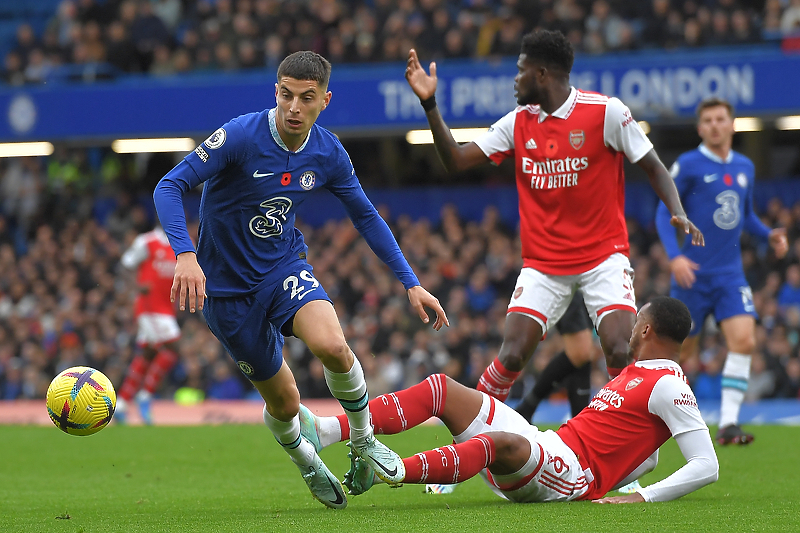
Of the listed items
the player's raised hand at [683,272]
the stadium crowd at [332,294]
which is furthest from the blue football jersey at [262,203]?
the stadium crowd at [332,294]

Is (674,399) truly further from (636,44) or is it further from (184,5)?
(184,5)

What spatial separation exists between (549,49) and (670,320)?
2150 millimetres

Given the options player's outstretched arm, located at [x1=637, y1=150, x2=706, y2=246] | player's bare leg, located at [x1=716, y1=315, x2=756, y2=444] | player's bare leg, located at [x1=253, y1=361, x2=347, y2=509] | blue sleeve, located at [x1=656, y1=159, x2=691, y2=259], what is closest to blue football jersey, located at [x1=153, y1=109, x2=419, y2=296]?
player's bare leg, located at [x1=253, y1=361, x2=347, y2=509]

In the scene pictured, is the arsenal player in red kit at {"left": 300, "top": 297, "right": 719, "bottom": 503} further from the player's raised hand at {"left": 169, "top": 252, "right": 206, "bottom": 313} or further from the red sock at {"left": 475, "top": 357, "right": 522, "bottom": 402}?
the player's raised hand at {"left": 169, "top": 252, "right": 206, "bottom": 313}

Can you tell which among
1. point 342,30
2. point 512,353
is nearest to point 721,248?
point 512,353

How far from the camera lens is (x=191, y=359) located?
15781 mm

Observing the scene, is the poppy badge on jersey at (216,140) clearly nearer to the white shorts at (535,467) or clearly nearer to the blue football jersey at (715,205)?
the white shorts at (535,467)

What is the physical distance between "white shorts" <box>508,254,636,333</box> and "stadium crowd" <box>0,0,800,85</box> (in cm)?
1079

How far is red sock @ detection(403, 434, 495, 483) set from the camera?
4672 mm

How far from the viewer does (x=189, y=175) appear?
16.2 ft

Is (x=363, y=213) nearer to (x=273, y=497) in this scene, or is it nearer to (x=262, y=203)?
(x=262, y=203)

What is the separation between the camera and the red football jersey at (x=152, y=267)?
12.6 metres

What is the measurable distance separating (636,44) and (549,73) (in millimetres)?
10778

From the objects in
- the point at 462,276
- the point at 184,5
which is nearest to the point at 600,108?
the point at 462,276
